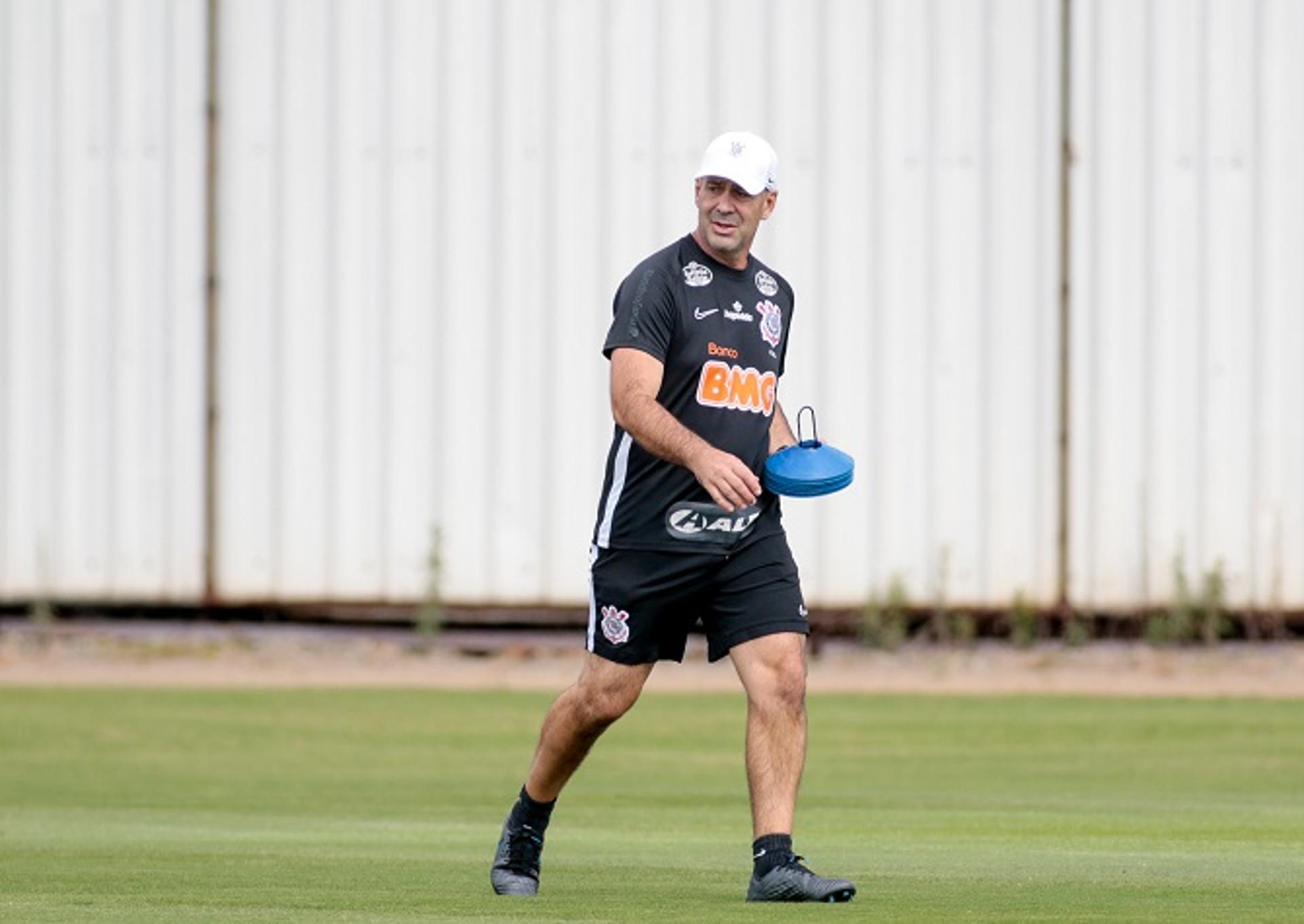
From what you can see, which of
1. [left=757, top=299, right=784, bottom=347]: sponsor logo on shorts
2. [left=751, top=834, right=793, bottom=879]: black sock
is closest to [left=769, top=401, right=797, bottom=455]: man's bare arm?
[left=757, top=299, right=784, bottom=347]: sponsor logo on shorts

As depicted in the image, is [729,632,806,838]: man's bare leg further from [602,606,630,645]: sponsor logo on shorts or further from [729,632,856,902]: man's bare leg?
[602,606,630,645]: sponsor logo on shorts

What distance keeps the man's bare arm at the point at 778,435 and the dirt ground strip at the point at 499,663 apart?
9644 mm

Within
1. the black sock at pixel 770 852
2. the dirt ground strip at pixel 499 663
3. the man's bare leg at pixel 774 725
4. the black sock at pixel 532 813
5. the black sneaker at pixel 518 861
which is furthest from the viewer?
the dirt ground strip at pixel 499 663

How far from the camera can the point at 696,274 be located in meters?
7.95

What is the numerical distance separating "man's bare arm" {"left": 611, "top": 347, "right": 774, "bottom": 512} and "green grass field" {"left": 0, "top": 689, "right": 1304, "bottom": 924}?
42.5 inches

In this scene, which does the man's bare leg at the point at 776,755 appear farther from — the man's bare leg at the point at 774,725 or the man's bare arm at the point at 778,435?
the man's bare arm at the point at 778,435

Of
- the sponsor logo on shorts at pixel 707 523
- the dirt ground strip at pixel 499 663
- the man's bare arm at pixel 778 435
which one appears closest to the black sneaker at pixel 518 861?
the sponsor logo on shorts at pixel 707 523

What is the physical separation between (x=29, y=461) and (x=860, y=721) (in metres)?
6.49

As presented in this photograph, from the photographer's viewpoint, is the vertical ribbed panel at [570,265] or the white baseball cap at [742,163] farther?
the vertical ribbed panel at [570,265]

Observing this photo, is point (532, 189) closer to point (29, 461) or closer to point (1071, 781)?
point (29, 461)

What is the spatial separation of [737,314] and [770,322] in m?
0.12

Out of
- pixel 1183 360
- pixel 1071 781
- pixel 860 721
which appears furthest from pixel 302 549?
pixel 1071 781

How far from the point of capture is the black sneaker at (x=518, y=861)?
8.12 m

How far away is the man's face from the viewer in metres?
7.92
